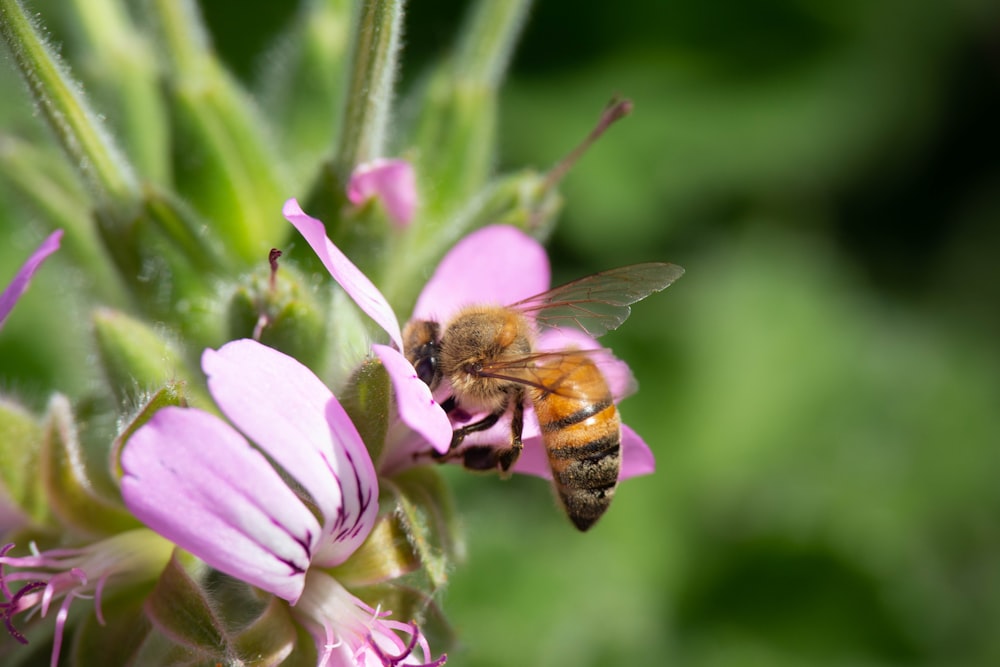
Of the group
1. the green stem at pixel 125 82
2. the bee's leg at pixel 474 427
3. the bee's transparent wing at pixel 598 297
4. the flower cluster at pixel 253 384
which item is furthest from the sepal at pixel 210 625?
the green stem at pixel 125 82

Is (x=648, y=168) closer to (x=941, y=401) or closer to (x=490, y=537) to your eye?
(x=941, y=401)

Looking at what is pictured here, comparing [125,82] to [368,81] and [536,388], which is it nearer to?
[368,81]

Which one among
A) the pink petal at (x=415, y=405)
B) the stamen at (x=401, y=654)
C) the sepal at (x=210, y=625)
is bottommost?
the stamen at (x=401, y=654)

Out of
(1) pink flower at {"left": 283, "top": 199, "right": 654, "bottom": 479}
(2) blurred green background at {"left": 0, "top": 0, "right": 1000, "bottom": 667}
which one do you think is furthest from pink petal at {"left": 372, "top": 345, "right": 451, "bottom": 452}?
(2) blurred green background at {"left": 0, "top": 0, "right": 1000, "bottom": 667}

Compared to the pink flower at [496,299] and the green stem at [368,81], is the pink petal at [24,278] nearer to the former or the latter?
the pink flower at [496,299]

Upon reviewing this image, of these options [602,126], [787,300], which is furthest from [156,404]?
[787,300]

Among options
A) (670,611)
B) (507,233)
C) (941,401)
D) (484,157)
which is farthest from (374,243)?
(941,401)

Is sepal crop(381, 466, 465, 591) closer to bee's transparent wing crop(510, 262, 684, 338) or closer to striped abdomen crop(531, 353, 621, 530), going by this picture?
striped abdomen crop(531, 353, 621, 530)
